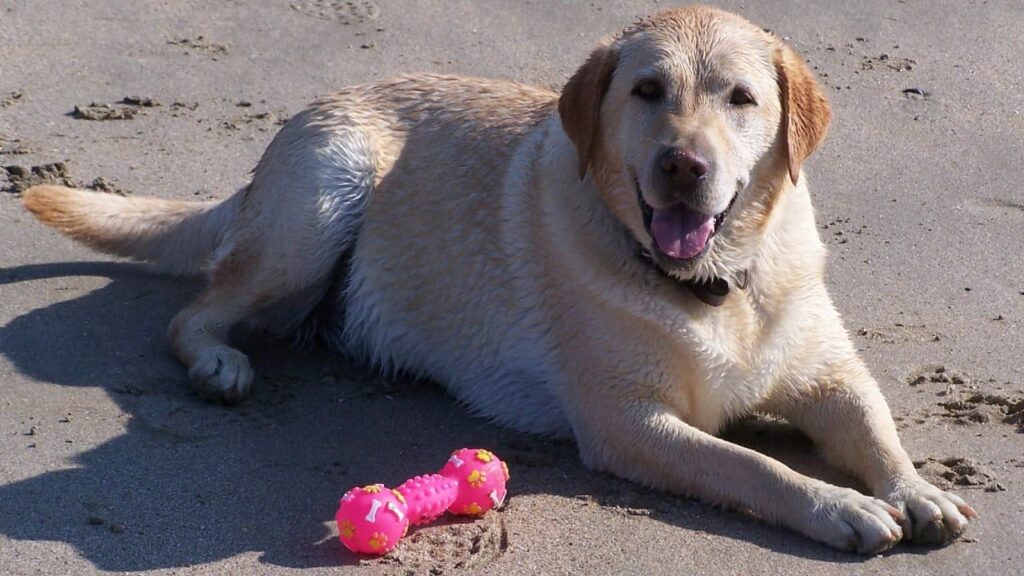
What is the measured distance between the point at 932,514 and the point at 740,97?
1288 mm

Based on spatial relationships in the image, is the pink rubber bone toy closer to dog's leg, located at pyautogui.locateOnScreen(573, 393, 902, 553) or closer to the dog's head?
dog's leg, located at pyautogui.locateOnScreen(573, 393, 902, 553)

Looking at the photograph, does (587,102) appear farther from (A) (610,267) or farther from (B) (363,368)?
(B) (363,368)

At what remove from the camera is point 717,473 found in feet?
13.3

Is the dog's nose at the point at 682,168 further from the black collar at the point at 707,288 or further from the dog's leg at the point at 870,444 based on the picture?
the dog's leg at the point at 870,444

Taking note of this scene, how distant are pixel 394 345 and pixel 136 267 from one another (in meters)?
1.27

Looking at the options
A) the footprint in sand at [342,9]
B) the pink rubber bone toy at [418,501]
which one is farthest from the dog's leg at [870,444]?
the footprint in sand at [342,9]

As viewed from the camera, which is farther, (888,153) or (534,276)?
(888,153)

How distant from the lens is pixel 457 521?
3945 mm

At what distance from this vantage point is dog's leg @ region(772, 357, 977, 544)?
3.83 m

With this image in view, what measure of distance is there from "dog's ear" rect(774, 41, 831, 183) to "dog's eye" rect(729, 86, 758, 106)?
160mm

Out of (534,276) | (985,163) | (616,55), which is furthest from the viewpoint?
(985,163)

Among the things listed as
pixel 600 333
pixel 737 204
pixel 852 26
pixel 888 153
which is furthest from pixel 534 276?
pixel 852 26

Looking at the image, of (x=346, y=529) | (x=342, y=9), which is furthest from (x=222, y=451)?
(x=342, y=9)

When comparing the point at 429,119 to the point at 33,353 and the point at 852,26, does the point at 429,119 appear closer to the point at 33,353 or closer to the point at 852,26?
the point at 33,353
